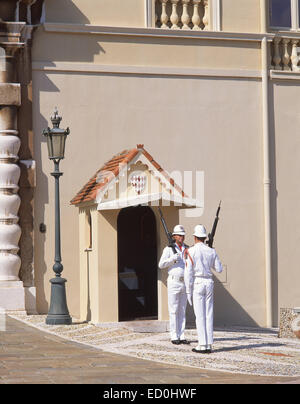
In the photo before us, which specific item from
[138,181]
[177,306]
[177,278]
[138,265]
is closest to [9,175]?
[138,181]

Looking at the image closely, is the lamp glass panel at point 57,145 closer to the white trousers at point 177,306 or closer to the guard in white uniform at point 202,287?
the white trousers at point 177,306

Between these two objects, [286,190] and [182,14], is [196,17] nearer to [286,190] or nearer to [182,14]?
[182,14]

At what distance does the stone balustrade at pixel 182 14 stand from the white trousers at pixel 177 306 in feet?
23.9

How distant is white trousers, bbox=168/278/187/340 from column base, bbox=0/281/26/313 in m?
4.23

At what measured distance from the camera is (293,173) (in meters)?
20.5

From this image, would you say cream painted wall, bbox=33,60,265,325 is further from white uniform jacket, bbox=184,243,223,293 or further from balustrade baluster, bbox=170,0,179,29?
white uniform jacket, bbox=184,243,223,293

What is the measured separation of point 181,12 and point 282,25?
2465 millimetres

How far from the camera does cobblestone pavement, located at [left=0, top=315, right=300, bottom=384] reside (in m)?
10.4

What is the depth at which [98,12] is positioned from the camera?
19.4 m

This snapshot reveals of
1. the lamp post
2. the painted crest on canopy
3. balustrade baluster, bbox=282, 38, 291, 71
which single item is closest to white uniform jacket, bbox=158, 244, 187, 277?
the painted crest on canopy

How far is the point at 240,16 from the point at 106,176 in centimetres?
580

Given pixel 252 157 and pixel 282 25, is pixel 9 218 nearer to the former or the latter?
pixel 252 157

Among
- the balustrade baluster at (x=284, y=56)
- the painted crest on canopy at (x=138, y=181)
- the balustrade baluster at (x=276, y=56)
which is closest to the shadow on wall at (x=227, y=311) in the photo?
the painted crest on canopy at (x=138, y=181)
